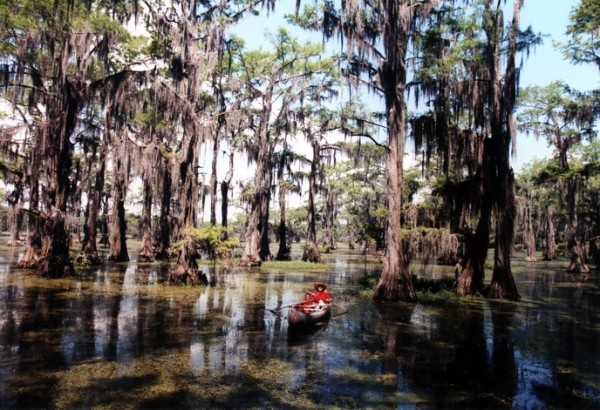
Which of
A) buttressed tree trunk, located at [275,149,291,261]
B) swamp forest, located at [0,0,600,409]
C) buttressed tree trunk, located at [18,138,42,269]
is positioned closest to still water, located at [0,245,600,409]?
swamp forest, located at [0,0,600,409]

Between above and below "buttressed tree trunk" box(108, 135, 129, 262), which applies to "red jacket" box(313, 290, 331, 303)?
below

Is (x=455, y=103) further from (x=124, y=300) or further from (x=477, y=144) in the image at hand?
(x=124, y=300)

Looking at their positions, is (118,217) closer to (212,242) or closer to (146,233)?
(146,233)

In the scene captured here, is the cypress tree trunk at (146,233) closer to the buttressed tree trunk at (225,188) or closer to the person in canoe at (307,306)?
the buttressed tree trunk at (225,188)

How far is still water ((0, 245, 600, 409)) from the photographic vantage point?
6.32 metres

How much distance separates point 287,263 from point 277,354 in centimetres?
2231

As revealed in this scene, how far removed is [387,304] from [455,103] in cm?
940

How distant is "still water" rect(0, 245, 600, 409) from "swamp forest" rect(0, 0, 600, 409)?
63mm

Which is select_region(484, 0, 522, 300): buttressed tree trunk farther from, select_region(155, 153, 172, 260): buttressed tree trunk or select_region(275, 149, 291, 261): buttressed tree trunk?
select_region(275, 149, 291, 261): buttressed tree trunk

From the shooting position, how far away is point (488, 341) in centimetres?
1029

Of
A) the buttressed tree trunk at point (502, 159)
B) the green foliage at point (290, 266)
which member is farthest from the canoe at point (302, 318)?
the green foliage at point (290, 266)

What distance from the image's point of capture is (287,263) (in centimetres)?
3095

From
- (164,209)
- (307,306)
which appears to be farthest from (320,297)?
(164,209)

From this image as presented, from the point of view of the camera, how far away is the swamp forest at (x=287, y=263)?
23.4 ft
